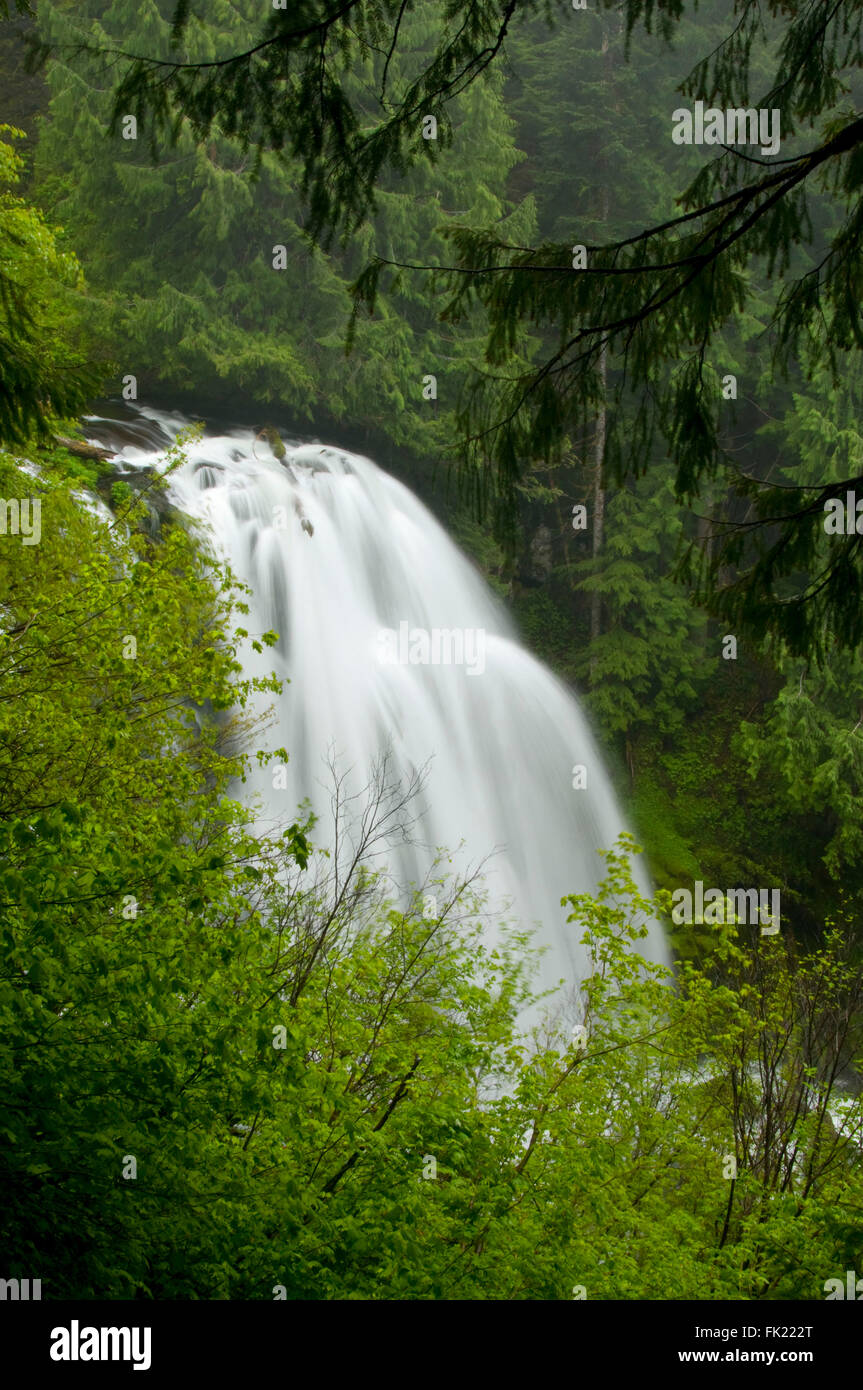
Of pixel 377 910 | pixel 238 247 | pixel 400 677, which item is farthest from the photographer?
pixel 238 247

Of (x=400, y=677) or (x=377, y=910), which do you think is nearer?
(x=377, y=910)

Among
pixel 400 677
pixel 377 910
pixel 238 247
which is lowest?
pixel 377 910

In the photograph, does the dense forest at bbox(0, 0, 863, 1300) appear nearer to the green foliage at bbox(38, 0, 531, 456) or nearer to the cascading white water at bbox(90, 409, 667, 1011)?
the cascading white water at bbox(90, 409, 667, 1011)

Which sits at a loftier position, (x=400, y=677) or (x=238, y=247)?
(x=238, y=247)

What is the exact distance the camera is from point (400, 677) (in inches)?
662

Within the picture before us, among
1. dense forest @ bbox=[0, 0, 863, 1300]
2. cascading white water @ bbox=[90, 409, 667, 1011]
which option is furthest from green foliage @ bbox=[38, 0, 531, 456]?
dense forest @ bbox=[0, 0, 863, 1300]

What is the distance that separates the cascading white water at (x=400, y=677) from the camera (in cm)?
1521

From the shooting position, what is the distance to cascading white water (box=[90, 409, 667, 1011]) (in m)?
15.2

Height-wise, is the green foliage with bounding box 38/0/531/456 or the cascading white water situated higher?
the green foliage with bounding box 38/0/531/456

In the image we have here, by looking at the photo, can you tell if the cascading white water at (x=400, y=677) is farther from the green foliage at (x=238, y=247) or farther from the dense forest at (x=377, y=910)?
the green foliage at (x=238, y=247)

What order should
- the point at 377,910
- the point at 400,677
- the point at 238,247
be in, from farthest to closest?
the point at 238,247, the point at 400,677, the point at 377,910

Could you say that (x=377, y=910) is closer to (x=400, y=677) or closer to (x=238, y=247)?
(x=400, y=677)

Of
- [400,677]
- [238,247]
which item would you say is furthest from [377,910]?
[238,247]
